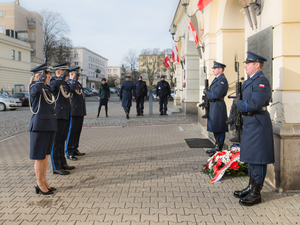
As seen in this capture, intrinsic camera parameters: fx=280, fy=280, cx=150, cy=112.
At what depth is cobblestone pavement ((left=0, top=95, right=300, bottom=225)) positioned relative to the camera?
3.37m

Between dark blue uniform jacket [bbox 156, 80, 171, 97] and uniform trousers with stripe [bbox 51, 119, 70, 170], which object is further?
dark blue uniform jacket [bbox 156, 80, 171, 97]

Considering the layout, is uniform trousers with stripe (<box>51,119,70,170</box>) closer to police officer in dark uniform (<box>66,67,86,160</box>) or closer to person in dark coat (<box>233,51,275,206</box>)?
police officer in dark uniform (<box>66,67,86,160</box>)

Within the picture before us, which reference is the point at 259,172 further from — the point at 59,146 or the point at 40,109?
the point at 59,146

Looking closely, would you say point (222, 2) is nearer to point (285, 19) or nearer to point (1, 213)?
point (285, 19)

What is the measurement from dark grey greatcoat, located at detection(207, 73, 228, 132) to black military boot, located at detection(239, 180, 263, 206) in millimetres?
2272

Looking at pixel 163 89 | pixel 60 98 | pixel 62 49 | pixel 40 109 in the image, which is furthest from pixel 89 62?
pixel 40 109

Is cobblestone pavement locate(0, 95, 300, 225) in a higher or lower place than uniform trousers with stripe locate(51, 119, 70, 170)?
lower

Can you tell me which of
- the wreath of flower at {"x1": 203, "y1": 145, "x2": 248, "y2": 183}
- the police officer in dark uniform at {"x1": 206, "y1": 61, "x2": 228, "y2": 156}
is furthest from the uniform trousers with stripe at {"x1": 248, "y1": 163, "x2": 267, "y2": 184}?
the police officer in dark uniform at {"x1": 206, "y1": 61, "x2": 228, "y2": 156}

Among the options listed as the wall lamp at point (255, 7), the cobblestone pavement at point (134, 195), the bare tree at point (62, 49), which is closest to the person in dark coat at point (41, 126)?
the cobblestone pavement at point (134, 195)

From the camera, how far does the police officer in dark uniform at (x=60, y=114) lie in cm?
518

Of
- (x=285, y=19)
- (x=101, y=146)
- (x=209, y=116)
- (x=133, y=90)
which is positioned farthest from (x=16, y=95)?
(x=285, y=19)

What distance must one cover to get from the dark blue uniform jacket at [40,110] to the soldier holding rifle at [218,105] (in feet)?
10.8

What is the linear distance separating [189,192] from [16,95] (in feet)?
91.8

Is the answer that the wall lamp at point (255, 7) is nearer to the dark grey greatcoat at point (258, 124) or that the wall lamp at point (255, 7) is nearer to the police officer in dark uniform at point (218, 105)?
the police officer in dark uniform at point (218, 105)
